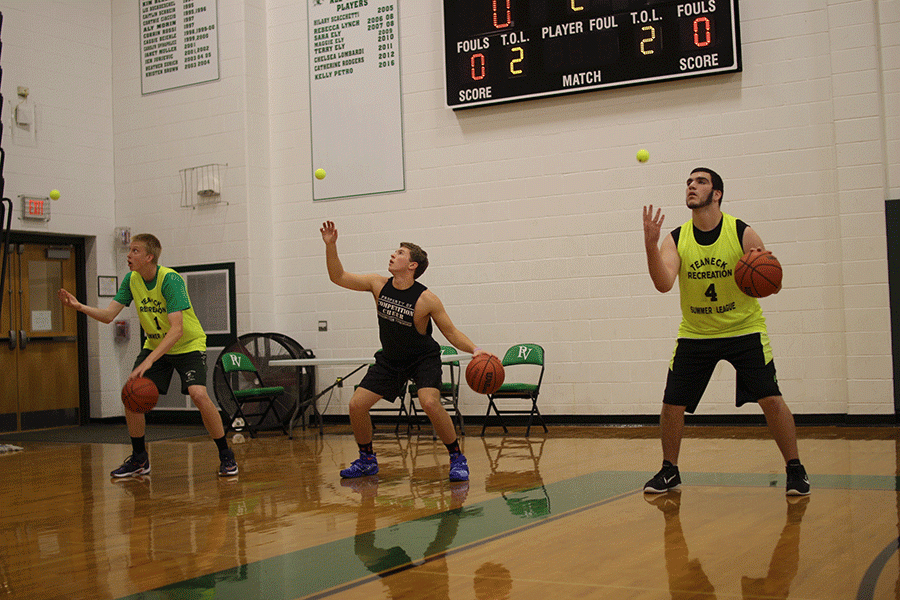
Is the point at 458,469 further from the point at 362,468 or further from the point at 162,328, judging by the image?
the point at 162,328

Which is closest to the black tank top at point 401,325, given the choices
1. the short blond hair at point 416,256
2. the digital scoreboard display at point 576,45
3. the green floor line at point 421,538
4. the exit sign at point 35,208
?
the short blond hair at point 416,256

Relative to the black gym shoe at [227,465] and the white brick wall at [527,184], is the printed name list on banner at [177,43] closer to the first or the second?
the white brick wall at [527,184]

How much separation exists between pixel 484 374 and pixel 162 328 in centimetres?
233

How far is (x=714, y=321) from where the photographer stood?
4367 millimetres

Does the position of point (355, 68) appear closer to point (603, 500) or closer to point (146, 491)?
point (146, 491)

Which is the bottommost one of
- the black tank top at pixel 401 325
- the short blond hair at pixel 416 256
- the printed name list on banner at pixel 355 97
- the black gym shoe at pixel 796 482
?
the black gym shoe at pixel 796 482

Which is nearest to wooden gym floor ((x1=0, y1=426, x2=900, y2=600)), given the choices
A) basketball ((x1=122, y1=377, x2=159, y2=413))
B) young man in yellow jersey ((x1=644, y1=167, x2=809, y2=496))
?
young man in yellow jersey ((x1=644, y1=167, x2=809, y2=496))

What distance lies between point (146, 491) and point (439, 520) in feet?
7.50

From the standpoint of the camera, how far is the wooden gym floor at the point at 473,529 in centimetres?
292

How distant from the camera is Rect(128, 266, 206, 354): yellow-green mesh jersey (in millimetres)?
5711

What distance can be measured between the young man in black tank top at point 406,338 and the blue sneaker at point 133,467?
161cm

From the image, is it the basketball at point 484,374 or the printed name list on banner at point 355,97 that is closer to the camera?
the basketball at point 484,374

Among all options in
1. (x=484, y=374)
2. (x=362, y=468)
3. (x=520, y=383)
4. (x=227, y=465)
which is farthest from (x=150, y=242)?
(x=520, y=383)

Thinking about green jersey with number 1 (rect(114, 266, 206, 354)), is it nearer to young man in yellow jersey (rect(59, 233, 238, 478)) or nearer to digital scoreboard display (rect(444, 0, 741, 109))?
young man in yellow jersey (rect(59, 233, 238, 478))
